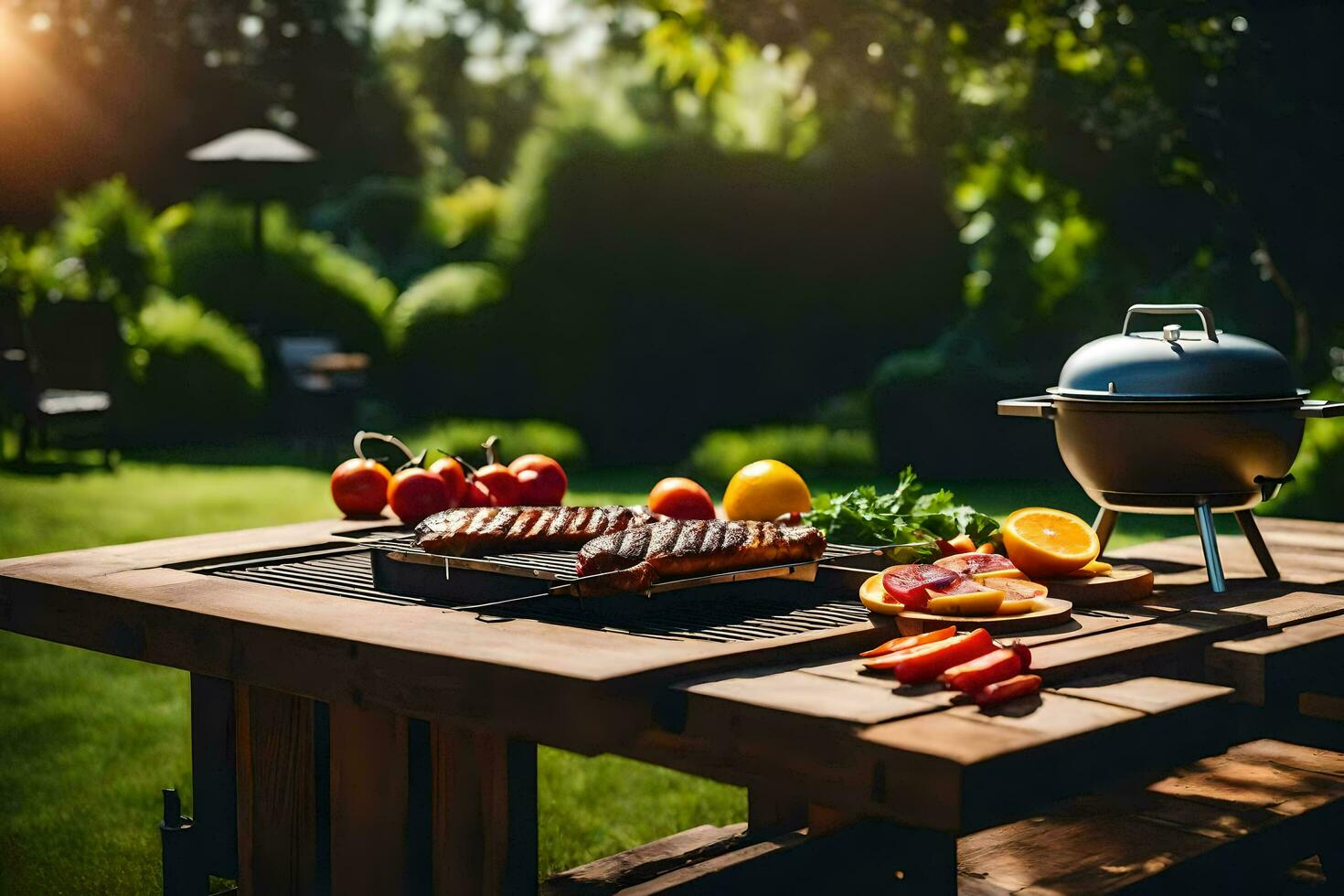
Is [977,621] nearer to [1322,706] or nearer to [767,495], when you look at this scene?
[767,495]

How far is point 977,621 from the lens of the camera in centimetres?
287

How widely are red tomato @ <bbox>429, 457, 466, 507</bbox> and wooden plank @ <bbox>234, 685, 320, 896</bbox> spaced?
30.4 inches

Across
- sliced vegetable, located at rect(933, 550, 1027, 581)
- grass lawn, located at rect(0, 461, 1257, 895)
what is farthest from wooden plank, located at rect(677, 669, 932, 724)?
grass lawn, located at rect(0, 461, 1257, 895)

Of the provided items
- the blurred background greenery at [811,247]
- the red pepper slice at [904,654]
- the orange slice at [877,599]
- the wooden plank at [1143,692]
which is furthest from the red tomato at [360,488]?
the blurred background greenery at [811,247]

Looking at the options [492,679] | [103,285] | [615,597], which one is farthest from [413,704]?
A: [103,285]

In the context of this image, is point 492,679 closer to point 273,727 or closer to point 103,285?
point 273,727

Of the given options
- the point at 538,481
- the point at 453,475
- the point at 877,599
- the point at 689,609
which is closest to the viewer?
the point at 877,599

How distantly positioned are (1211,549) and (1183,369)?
0.42 m

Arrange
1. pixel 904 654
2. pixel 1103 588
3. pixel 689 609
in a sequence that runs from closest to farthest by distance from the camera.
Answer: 1. pixel 904 654
2. pixel 689 609
3. pixel 1103 588

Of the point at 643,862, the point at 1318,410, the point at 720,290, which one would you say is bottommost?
the point at 643,862

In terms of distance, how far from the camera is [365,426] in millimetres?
14461

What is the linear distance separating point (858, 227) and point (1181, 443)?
10761mm

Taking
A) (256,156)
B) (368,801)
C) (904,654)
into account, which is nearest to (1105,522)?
(904,654)

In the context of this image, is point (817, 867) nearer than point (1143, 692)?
No
